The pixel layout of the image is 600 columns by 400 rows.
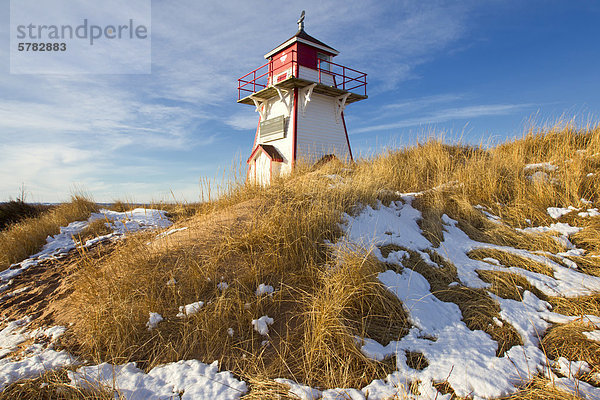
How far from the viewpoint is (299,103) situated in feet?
46.1

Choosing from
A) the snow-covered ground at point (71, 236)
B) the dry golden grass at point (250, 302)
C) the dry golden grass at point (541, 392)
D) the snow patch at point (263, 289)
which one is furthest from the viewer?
the snow-covered ground at point (71, 236)

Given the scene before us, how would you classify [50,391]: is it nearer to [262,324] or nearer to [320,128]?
[262,324]

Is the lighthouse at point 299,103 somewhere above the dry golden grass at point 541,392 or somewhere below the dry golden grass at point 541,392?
above

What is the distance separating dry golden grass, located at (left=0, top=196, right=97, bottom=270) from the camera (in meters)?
6.18

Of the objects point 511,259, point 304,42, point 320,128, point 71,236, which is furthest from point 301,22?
point 511,259

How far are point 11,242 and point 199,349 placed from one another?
656cm

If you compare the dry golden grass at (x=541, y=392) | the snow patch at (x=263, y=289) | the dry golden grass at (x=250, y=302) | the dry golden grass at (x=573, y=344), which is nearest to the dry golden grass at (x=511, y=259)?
the dry golden grass at (x=573, y=344)

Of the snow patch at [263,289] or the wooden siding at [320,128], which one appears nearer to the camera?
the snow patch at [263,289]

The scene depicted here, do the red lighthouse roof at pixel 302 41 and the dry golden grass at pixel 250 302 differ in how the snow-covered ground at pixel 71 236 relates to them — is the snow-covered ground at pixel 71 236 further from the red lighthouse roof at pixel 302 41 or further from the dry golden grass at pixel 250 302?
the red lighthouse roof at pixel 302 41

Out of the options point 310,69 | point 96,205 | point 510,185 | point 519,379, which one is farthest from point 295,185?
point 310,69

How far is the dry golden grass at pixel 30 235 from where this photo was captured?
6.18 metres

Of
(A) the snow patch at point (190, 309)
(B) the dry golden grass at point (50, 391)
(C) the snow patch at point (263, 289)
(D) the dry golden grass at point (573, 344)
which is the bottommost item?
(B) the dry golden grass at point (50, 391)

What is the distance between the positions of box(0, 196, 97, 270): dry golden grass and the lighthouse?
7335 mm

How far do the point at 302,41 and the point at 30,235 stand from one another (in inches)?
523
